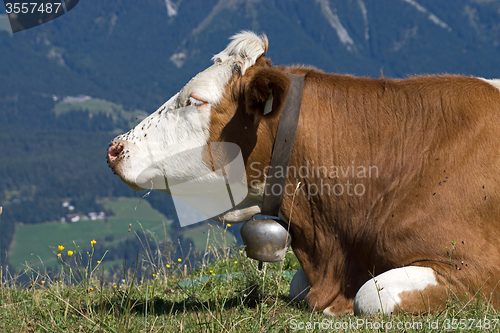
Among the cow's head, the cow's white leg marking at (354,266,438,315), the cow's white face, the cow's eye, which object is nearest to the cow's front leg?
the cow's white leg marking at (354,266,438,315)

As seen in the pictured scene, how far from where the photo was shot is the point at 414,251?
4.09 metres

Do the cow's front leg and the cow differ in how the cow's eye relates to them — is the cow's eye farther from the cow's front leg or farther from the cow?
the cow's front leg

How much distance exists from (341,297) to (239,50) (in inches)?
96.7

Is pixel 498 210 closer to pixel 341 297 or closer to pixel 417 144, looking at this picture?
pixel 417 144

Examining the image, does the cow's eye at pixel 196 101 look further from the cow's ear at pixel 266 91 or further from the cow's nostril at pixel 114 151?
the cow's nostril at pixel 114 151

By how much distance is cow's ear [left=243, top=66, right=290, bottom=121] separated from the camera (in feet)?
14.0

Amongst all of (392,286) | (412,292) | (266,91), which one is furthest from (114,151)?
(412,292)

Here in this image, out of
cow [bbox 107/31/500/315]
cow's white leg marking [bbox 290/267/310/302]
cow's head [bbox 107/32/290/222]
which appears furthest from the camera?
cow's white leg marking [bbox 290/267/310/302]

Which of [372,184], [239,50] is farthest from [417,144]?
[239,50]

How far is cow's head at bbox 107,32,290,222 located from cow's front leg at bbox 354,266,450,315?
1.45 metres

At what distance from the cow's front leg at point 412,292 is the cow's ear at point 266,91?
65.7 inches

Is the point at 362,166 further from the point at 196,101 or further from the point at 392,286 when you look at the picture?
the point at 196,101

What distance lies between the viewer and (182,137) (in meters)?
Result: 4.75

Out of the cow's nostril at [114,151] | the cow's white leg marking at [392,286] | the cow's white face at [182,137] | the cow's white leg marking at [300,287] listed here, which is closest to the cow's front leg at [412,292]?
the cow's white leg marking at [392,286]
